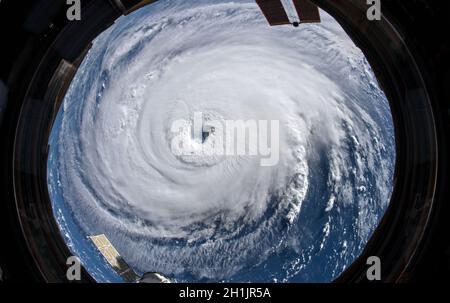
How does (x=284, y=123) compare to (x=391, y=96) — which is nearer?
(x=391, y=96)

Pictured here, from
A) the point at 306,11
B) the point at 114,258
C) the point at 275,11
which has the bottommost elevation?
the point at 114,258

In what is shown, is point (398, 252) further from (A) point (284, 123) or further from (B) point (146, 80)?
(B) point (146, 80)

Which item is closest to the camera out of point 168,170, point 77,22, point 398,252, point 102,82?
point 398,252

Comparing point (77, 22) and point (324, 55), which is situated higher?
point (324, 55)

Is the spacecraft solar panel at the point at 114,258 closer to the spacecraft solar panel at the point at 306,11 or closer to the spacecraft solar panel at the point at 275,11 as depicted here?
the spacecraft solar panel at the point at 306,11

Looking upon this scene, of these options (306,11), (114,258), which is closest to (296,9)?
(306,11)

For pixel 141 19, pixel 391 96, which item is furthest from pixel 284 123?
pixel 391 96

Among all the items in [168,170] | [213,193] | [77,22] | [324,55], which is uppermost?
[324,55]

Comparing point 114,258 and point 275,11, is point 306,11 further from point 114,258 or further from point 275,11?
point 114,258
